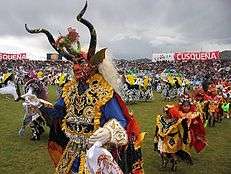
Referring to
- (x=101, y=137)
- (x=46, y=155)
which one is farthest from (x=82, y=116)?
(x=46, y=155)

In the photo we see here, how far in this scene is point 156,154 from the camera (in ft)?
39.5

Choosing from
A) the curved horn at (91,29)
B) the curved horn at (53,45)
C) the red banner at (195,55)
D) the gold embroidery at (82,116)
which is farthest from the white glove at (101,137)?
the red banner at (195,55)

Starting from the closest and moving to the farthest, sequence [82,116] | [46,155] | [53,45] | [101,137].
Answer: [101,137], [82,116], [53,45], [46,155]

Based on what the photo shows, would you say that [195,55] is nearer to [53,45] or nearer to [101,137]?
[53,45]

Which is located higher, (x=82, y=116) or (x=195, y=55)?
(x=195, y=55)

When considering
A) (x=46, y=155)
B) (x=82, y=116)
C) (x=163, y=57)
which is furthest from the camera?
(x=163, y=57)

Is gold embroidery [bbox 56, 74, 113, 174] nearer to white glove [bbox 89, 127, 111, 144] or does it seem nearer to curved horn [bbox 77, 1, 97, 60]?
curved horn [bbox 77, 1, 97, 60]

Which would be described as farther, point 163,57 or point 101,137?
point 163,57

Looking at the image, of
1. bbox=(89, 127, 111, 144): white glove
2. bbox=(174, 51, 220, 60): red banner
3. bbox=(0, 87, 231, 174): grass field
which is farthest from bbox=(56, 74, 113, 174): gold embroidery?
bbox=(174, 51, 220, 60): red banner

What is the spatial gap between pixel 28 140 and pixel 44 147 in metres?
1.10

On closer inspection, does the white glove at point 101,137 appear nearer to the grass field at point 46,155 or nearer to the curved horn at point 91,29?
the curved horn at point 91,29

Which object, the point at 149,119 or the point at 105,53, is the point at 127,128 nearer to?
the point at 105,53

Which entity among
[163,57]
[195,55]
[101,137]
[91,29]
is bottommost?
[101,137]

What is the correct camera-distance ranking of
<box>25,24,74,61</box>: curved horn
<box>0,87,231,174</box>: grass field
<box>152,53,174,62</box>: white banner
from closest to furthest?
<box>25,24,74,61</box>: curved horn → <box>0,87,231,174</box>: grass field → <box>152,53,174,62</box>: white banner
